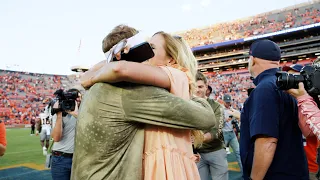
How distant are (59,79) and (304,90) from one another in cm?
6134

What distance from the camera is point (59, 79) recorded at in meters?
58.8

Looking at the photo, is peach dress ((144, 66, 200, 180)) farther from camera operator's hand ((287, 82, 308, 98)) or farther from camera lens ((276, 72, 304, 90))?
camera operator's hand ((287, 82, 308, 98))

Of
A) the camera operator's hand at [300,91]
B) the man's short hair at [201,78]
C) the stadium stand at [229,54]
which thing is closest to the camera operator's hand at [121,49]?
the camera operator's hand at [300,91]

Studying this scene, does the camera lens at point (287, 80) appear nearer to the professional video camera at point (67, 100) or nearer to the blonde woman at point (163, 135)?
the blonde woman at point (163, 135)

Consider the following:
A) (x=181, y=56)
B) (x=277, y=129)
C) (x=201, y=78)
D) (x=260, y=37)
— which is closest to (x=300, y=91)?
(x=277, y=129)

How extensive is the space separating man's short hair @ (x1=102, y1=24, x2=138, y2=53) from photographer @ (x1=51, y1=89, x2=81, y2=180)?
215 centimetres

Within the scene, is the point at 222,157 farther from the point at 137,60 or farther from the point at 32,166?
the point at 32,166

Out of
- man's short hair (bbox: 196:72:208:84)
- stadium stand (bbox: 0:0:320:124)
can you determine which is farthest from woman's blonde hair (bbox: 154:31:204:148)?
stadium stand (bbox: 0:0:320:124)

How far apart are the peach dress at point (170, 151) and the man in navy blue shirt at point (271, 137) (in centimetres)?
81

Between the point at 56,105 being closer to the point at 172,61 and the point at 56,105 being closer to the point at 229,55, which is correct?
the point at 172,61

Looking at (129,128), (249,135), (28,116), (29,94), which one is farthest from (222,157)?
(29,94)

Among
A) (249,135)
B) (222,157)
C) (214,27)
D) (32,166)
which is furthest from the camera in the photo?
Result: (214,27)

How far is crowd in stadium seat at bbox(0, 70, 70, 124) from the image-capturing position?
39056 millimetres

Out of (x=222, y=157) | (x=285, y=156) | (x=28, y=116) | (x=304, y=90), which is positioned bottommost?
(x=28, y=116)
